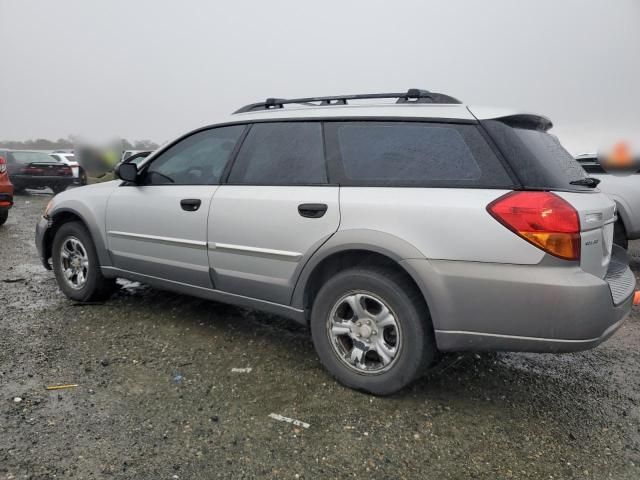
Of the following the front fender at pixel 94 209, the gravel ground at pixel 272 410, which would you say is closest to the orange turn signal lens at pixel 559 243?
the gravel ground at pixel 272 410

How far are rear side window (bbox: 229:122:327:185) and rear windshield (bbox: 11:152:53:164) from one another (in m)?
15.0

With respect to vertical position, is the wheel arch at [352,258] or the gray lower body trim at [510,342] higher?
the wheel arch at [352,258]

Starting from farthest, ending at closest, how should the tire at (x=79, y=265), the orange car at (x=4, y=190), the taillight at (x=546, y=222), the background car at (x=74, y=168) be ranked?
1. the background car at (x=74, y=168)
2. the orange car at (x=4, y=190)
3. the tire at (x=79, y=265)
4. the taillight at (x=546, y=222)

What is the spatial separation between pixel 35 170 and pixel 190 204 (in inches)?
580

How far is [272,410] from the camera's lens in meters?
2.71

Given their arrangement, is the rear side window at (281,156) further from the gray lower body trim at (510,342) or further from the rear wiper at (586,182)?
the rear wiper at (586,182)

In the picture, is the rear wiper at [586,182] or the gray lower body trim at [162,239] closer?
the rear wiper at [586,182]

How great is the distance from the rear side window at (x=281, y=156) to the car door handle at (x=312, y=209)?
0.53 ft

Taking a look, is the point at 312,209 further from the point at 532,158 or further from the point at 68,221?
the point at 68,221

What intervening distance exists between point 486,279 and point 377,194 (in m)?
0.74

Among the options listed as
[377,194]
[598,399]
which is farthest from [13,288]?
[598,399]

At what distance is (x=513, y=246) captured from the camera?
241cm

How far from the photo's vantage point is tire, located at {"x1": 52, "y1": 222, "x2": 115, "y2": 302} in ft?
14.2

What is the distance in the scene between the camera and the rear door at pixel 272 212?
2.98 metres
